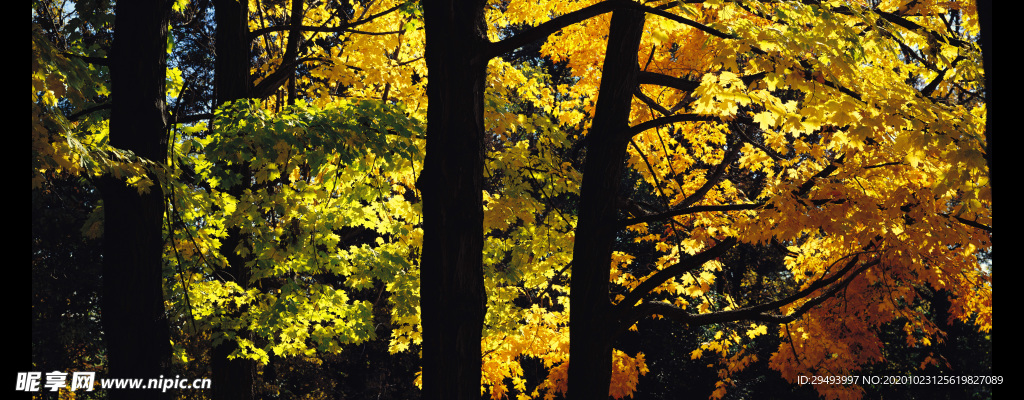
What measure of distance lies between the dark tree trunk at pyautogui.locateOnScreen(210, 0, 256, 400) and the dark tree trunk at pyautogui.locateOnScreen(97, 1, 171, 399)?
3983 millimetres

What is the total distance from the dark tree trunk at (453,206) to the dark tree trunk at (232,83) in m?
5.55

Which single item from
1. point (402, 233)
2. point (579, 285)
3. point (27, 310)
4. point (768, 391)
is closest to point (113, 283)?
point (27, 310)

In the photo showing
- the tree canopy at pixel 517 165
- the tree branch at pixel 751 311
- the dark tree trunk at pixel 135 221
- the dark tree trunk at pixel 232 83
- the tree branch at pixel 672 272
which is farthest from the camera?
the dark tree trunk at pixel 232 83

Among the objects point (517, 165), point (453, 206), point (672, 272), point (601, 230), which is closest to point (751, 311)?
point (672, 272)

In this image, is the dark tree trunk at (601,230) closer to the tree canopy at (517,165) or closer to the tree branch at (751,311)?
the tree canopy at (517,165)

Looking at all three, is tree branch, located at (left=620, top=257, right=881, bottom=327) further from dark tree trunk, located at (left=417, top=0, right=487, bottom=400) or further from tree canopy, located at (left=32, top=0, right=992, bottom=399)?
dark tree trunk, located at (left=417, top=0, right=487, bottom=400)

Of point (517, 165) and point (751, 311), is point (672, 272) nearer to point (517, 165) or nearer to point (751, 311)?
point (751, 311)

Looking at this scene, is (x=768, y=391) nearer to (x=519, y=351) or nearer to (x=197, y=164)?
(x=519, y=351)

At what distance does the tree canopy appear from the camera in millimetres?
4664

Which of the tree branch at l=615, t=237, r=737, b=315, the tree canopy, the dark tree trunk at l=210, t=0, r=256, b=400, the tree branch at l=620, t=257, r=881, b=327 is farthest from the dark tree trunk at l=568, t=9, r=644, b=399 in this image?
the dark tree trunk at l=210, t=0, r=256, b=400

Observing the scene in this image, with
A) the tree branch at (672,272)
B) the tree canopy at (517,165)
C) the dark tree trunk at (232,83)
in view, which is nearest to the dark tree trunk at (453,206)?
the tree canopy at (517,165)

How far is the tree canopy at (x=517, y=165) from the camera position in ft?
15.3

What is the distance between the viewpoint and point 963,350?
18.0 metres

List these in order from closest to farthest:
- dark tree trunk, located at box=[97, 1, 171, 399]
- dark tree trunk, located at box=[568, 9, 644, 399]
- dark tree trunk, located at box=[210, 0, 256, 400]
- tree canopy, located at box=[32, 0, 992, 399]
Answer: tree canopy, located at box=[32, 0, 992, 399]
dark tree trunk, located at box=[97, 1, 171, 399]
dark tree trunk, located at box=[568, 9, 644, 399]
dark tree trunk, located at box=[210, 0, 256, 400]
